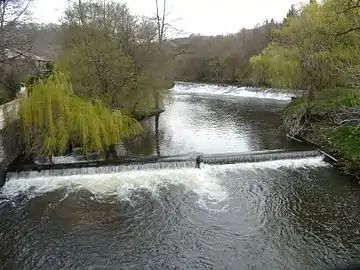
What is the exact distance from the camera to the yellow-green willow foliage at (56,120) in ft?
39.9

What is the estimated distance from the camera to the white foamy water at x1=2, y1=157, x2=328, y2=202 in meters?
10.6

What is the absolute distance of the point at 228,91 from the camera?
34531mm

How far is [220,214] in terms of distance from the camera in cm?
927

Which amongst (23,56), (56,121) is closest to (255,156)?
(56,121)

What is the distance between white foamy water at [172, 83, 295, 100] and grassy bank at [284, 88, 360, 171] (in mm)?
9835

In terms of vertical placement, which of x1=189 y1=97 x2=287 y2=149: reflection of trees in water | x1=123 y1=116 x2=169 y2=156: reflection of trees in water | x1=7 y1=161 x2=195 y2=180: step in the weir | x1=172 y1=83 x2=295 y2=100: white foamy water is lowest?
x1=7 y1=161 x2=195 y2=180: step in the weir

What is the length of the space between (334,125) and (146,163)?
856 centimetres

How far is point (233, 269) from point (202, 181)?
4.42 meters

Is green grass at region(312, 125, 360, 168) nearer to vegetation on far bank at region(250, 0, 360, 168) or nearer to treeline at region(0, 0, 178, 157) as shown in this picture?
vegetation on far bank at region(250, 0, 360, 168)

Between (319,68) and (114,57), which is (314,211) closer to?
(319,68)

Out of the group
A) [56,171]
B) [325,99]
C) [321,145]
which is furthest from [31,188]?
[325,99]

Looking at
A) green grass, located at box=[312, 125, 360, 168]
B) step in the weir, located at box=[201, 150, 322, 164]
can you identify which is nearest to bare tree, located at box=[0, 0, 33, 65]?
step in the weir, located at box=[201, 150, 322, 164]

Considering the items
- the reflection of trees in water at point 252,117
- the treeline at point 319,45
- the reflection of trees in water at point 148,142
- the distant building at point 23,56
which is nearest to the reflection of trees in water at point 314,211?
the reflection of trees in water at point 252,117

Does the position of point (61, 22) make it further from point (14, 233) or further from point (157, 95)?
point (14, 233)
